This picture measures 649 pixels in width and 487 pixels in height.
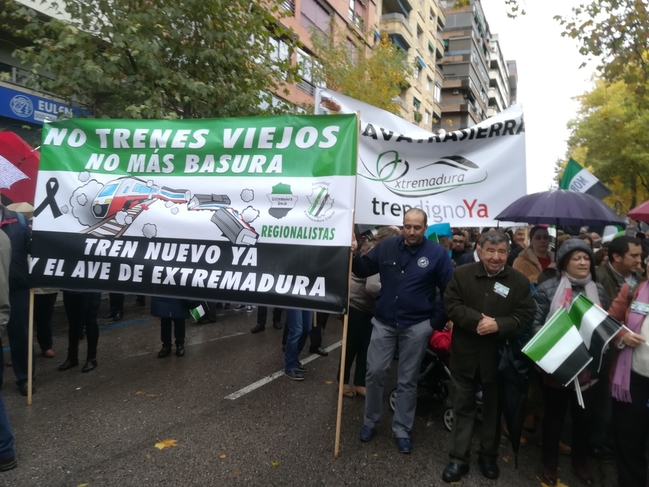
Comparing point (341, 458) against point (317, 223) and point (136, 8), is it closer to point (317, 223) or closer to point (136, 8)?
point (317, 223)

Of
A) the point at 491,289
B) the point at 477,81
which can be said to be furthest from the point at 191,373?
the point at 477,81

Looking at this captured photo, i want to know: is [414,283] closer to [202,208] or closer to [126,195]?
[202,208]

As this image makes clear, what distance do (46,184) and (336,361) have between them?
3.81 m

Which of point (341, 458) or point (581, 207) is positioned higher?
point (581, 207)

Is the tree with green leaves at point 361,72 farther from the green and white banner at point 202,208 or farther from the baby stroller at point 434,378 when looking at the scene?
the baby stroller at point 434,378

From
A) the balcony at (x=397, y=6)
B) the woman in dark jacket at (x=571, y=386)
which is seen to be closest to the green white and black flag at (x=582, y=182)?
the woman in dark jacket at (x=571, y=386)

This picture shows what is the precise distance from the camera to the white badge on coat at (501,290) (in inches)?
137

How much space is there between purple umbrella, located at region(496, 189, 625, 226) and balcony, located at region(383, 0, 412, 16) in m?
33.0

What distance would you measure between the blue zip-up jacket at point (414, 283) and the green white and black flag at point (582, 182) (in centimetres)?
373

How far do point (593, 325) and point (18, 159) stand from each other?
25.0 feet

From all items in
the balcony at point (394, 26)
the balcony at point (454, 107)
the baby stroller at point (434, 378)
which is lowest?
the baby stroller at point (434, 378)

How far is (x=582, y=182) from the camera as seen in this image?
694 cm

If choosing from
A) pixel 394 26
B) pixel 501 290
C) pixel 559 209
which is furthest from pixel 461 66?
pixel 501 290

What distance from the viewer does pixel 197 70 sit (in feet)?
29.6
